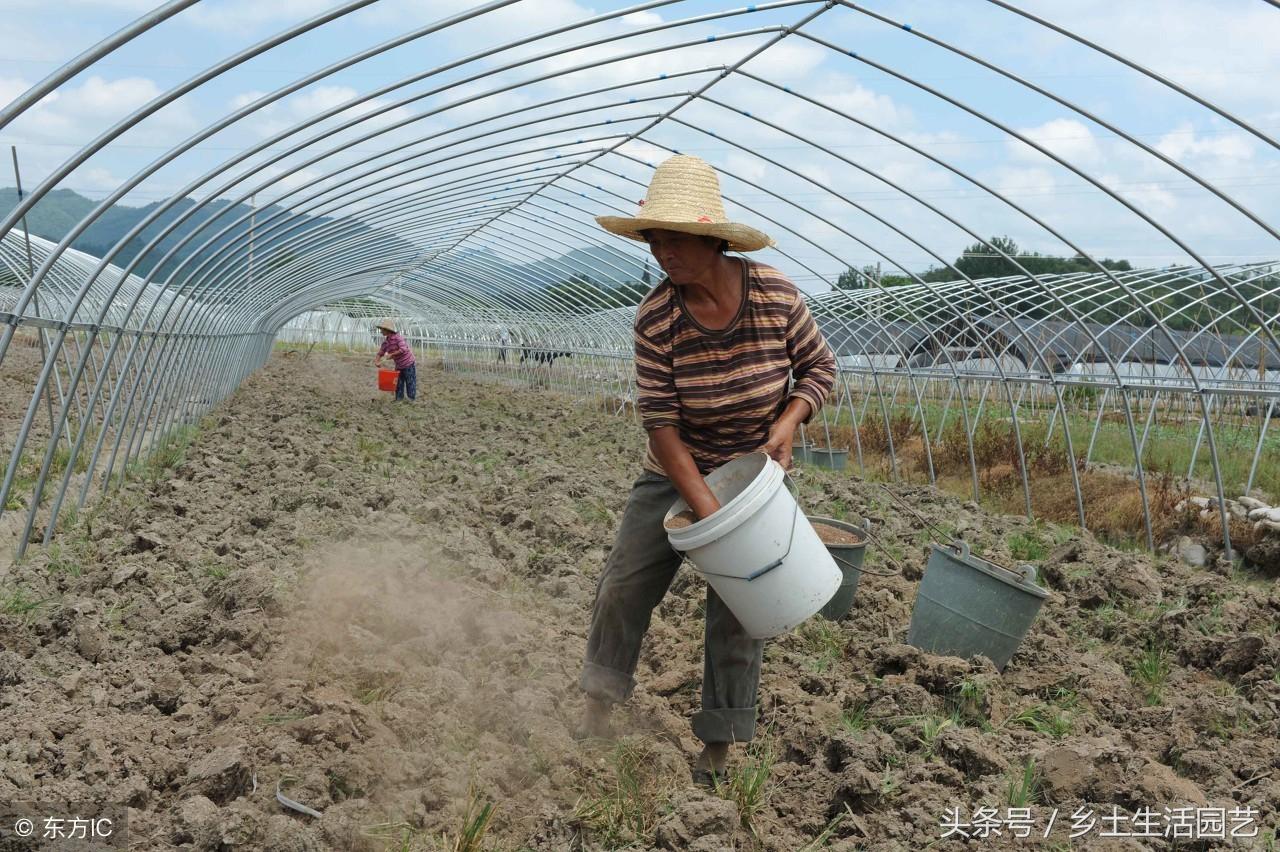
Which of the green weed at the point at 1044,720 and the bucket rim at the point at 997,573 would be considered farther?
the bucket rim at the point at 997,573

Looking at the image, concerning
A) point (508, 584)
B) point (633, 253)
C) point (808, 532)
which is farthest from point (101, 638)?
point (633, 253)

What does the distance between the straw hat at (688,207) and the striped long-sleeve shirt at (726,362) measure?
155mm

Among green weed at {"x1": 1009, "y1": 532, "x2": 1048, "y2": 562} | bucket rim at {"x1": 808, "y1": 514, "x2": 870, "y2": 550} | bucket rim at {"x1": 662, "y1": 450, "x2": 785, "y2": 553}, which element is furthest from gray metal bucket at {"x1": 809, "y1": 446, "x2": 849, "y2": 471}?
bucket rim at {"x1": 662, "y1": 450, "x2": 785, "y2": 553}

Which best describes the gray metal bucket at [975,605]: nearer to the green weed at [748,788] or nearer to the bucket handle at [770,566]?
the green weed at [748,788]

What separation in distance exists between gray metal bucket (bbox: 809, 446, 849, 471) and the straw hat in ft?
28.2

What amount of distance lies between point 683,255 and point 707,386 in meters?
0.36

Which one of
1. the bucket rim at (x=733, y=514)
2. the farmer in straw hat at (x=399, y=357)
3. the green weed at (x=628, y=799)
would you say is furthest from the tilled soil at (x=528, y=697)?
the farmer in straw hat at (x=399, y=357)

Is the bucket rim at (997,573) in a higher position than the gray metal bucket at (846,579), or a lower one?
higher

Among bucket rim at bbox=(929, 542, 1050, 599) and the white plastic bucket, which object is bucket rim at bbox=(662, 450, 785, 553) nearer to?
the white plastic bucket

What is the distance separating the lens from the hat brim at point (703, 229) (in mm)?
2895

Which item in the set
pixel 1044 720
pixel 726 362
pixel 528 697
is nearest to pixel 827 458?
pixel 1044 720

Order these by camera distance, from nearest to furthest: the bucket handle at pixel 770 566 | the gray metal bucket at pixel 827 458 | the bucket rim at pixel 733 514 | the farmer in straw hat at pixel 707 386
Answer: the bucket rim at pixel 733 514 → the bucket handle at pixel 770 566 → the farmer in straw hat at pixel 707 386 → the gray metal bucket at pixel 827 458

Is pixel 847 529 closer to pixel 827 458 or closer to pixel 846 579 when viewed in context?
pixel 846 579

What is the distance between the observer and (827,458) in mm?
11844
